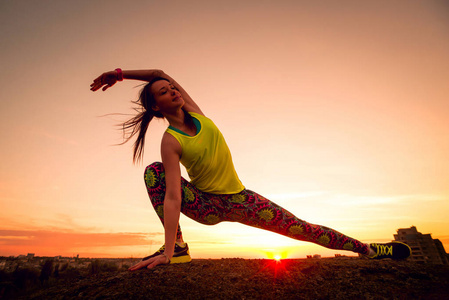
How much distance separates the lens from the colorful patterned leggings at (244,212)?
319 centimetres

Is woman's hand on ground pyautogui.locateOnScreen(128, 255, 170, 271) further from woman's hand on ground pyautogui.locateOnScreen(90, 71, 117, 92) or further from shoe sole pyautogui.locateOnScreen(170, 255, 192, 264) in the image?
woman's hand on ground pyautogui.locateOnScreen(90, 71, 117, 92)

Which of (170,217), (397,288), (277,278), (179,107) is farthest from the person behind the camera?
(179,107)

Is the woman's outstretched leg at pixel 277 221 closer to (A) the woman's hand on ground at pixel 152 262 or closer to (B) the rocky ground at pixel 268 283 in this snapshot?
(B) the rocky ground at pixel 268 283

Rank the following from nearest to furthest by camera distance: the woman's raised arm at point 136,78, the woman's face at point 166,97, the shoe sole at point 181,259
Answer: the shoe sole at point 181,259 → the woman's face at point 166,97 → the woman's raised arm at point 136,78

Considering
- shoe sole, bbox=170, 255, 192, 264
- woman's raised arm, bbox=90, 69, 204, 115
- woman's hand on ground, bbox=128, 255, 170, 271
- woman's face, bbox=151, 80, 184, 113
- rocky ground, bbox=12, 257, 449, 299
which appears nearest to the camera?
rocky ground, bbox=12, 257, 449, 299

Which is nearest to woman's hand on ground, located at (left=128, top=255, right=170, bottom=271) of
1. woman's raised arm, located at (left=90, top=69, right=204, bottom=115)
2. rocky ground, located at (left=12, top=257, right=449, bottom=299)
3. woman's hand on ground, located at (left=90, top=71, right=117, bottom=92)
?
rocky ground, located at (left=12, top=257, right=449, bottom=299)

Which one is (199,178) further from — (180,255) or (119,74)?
(119,74)

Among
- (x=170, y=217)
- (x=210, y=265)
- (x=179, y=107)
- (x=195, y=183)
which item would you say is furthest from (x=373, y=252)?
(x=179, y=107)

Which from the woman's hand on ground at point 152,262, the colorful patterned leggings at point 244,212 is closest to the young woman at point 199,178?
the colorful patterned leggings at point 244,212

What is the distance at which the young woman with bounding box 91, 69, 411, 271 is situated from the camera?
3.16 meters

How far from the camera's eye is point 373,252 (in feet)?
12.1

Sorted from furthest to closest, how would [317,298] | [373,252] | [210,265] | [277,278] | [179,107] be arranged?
1. [373,252]
2. [179,107]
3. [210,265]
4. [277,278]
5. [317,298]

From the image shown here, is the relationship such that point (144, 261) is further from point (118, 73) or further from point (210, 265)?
point (118, 73)

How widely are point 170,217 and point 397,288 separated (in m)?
2.46
